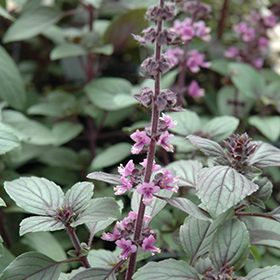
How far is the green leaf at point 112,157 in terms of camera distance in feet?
3.37

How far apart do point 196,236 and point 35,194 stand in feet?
0.93

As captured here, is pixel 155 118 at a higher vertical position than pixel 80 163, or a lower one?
higher

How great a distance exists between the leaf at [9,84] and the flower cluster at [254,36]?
823mm

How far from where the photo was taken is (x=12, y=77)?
1045mm

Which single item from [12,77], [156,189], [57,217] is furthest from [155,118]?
[12,77]

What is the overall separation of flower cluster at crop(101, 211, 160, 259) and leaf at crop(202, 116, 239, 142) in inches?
14.4

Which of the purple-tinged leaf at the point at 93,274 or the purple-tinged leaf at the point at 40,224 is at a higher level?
the purple-tinged leaf at the point at 40,224

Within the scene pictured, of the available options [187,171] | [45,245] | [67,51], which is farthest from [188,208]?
[67,51]

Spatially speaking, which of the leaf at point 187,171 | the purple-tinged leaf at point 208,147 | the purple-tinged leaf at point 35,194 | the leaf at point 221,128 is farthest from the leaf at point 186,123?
the purple-tinged leaf at point 35,194

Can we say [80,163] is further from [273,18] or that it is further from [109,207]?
[273,18]

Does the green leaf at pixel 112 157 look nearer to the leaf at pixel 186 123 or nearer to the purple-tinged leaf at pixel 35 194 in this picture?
the leaf at pixel 186 123

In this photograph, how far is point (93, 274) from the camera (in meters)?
0.52

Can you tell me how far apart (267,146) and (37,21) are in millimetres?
1017

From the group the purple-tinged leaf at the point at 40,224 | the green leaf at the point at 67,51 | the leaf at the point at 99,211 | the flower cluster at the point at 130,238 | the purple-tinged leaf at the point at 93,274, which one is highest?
the green leaf at the point at 67,51
